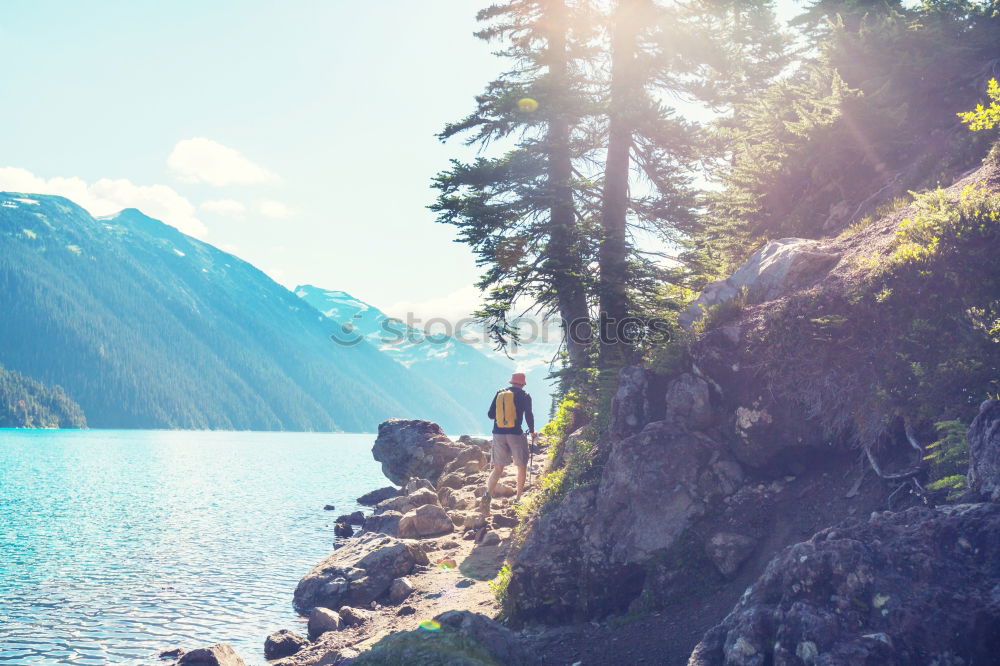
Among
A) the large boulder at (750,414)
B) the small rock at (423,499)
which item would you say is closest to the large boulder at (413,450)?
the small rock at (423,499)

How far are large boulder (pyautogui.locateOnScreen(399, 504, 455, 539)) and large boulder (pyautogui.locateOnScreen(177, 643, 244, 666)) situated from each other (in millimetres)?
6638

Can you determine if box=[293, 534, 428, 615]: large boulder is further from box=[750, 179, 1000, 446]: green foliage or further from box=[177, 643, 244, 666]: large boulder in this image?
box=[750, 179, 1000, 446]: green foliage

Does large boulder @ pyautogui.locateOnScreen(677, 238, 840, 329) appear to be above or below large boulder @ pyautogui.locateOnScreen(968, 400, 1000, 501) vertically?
above

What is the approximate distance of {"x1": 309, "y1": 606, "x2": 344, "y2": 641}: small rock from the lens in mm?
11031

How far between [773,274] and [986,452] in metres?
5.50

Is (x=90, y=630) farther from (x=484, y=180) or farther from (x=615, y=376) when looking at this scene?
(x=484, y=180)

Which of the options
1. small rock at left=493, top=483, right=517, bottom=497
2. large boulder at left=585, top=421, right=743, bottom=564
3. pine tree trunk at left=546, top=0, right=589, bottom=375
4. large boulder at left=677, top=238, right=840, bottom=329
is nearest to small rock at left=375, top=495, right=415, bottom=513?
small rock at left=493, top=483, right=517, bottom=497

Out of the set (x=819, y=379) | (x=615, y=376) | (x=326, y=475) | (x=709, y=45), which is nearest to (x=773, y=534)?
(x=819, y=379)

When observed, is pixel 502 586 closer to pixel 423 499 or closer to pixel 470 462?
pixel 423 499

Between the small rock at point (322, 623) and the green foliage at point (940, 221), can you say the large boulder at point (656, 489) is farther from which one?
the small rock at point (322, 623)

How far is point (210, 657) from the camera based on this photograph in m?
9.33

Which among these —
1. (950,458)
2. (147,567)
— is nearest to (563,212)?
(950,458)

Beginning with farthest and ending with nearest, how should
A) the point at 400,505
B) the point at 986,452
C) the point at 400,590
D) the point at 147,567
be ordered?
1. the point at 400,505
2. the point at 147,567
3. the point at 400,590
4. the point at 986,452

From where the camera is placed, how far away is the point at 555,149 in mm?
18375
